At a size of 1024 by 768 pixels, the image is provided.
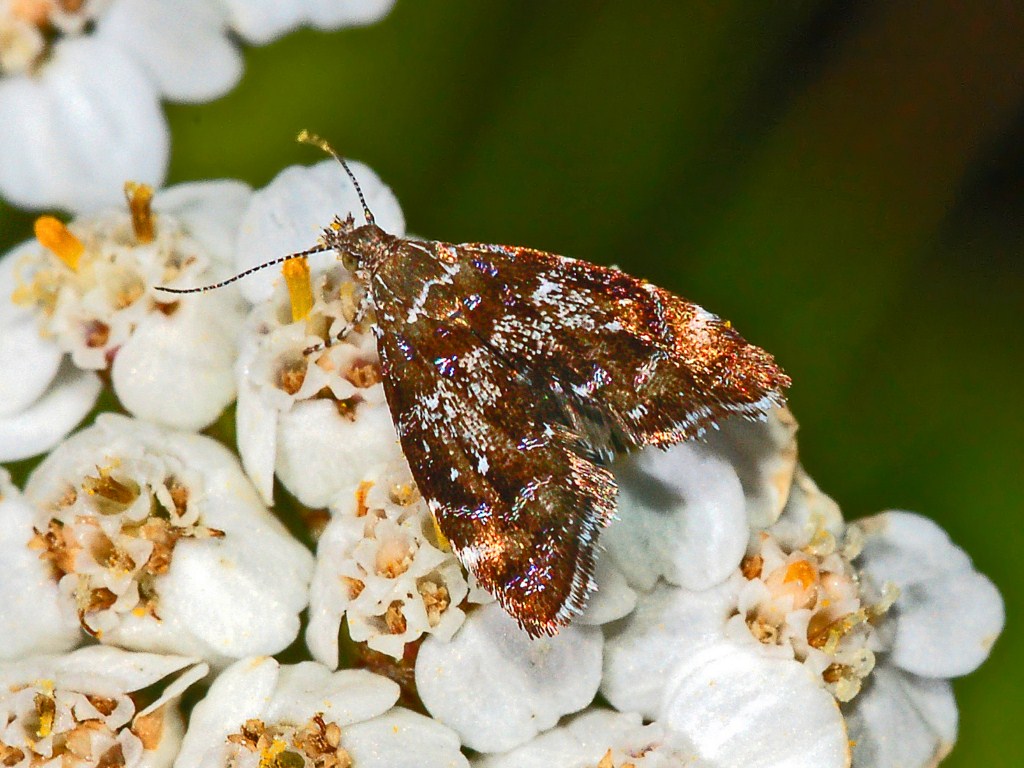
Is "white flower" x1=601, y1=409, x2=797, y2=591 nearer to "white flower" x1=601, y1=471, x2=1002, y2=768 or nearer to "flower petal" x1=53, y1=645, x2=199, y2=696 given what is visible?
"white flower" x1=601, y1=471, x2=1002, y2=768

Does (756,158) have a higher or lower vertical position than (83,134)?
higher

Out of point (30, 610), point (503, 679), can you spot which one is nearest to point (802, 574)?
point (503, 679)

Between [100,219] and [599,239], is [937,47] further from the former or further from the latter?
[100,219]

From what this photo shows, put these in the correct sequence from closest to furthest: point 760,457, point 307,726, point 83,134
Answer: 1. point 307,726
2. point 760,457
3. point 83,134

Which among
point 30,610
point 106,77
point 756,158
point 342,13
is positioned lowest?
point 30,610

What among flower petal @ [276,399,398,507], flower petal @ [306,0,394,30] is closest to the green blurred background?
flower petal @ [306,0,394,30]

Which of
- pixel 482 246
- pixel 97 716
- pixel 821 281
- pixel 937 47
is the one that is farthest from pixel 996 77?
pixel 97 716

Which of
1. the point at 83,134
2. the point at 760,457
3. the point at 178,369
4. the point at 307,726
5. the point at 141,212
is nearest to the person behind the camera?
the point at 307,726

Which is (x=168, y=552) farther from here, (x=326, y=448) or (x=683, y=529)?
(x=683, y=529)
